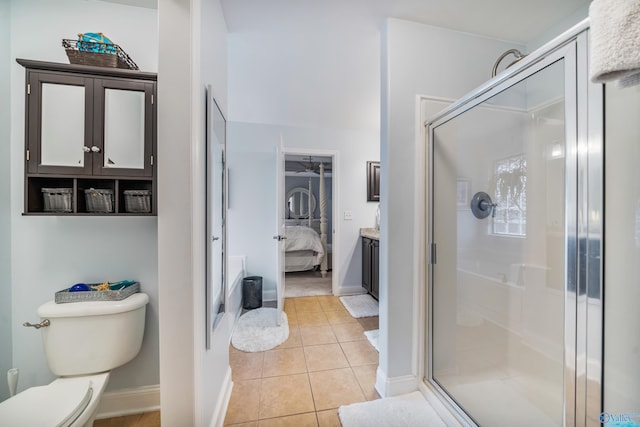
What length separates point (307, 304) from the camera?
313 cm

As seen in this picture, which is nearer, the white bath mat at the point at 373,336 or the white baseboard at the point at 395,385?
the white baseboard at the point at 395,385

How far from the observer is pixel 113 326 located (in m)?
1.28

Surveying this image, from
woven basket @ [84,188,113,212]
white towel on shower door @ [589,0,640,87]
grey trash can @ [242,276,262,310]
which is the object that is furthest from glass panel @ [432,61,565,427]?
grey trash can @ [242,276,262,310]

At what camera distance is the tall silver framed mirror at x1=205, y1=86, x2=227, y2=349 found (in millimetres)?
1157

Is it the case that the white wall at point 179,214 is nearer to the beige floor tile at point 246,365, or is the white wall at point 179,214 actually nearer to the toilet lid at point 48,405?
the toilet lid at point 48,405

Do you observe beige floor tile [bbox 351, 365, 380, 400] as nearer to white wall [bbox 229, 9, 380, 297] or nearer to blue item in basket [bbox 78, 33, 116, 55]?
white wall [bbox 229, 9, 380, 297]

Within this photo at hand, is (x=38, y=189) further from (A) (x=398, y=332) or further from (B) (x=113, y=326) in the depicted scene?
(A) (x=398, y=332)

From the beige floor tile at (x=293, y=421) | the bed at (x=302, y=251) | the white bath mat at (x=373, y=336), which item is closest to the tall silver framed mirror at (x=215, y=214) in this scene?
the beige floor tile at (x=293, y=421)

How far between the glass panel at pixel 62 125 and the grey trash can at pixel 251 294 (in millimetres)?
2187

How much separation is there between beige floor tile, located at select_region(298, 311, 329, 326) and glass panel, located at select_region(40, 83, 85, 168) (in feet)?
7.62

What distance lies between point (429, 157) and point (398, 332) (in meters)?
1.22

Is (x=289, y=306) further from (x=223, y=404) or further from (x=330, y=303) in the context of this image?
(x=223, y=404)

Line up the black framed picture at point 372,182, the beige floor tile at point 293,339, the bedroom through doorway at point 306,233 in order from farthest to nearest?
the bedroom through doorway at point 306,233 < the black framed picture at point 372,182 < the beige floor tile at point 293,339

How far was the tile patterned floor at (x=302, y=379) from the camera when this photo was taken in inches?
54.8
